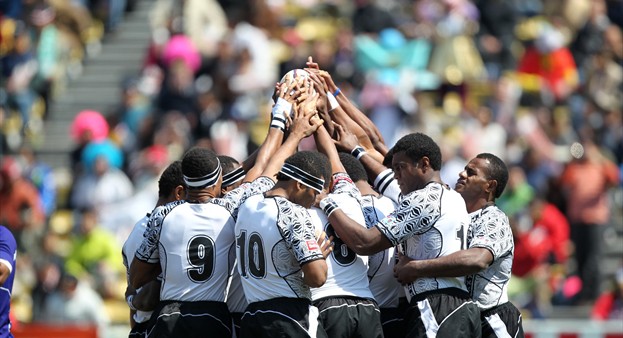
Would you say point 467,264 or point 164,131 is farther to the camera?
point 164,131

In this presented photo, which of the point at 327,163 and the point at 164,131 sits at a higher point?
the point at 327,163

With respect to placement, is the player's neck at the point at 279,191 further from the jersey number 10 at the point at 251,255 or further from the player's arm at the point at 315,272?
the player's arm at the point at 315,272

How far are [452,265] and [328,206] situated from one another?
37.1 inches

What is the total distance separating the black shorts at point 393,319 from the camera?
9.50m

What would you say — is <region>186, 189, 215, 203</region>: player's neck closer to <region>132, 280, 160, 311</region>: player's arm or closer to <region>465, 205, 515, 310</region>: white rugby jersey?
<region>132, 280, 160, 311</region>: player's arm

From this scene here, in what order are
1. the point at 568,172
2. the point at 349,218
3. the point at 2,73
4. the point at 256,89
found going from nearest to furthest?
1. the point at 349,218
2. the point at 568,172
3. the point at 256,89
4. the point at 2,73

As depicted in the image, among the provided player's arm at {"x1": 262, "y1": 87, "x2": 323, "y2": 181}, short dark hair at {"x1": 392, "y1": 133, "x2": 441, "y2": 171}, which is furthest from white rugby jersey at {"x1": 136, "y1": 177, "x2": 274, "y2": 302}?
short dark hair at {"x1": 392, "y1": 133, "x2": 441, "y2": 171}

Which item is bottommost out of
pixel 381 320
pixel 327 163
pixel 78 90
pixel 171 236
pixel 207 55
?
pixel 78 90

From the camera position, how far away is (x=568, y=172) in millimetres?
17984

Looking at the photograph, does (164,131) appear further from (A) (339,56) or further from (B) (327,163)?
(B) (327,163)

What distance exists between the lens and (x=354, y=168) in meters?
10.0

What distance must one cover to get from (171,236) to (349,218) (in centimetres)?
126

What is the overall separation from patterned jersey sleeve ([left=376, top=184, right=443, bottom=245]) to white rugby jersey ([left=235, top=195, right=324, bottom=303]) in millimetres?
560

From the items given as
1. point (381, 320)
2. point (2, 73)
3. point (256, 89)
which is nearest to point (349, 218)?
point (381, 320)
